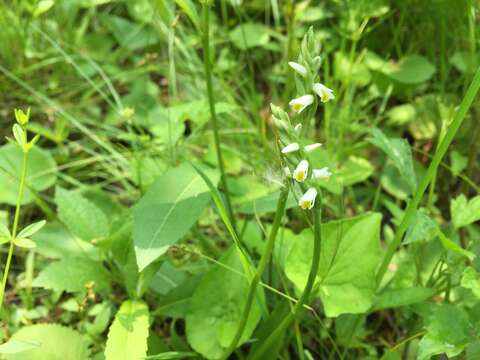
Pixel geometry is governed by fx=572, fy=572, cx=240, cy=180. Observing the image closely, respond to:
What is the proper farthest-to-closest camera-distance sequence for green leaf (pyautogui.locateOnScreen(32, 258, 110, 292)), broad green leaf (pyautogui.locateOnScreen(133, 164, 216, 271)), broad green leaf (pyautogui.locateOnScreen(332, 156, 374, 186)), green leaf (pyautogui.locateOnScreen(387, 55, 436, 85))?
green leaf (pyautogui.locateOnScreen(387, 55, 436, 85)) → broad green leaf (pyautogui.locateOnScreen(332, 156, 374, 186)) → green leaf (pyautogui.locateOnScreen(32, 258, 110, 292)) → broad green leaf (pyautogui.locateOnScreen(133, 164, 216, 271))

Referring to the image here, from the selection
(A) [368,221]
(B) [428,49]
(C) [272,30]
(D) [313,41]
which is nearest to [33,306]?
(A) [368,221]

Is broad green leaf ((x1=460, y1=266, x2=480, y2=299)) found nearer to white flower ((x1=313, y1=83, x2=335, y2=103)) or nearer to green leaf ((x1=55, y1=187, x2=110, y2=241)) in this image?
white flower ((x1=313, y1=83, x2=335, y2=103))

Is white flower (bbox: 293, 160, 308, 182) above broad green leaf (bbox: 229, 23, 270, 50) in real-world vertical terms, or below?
above

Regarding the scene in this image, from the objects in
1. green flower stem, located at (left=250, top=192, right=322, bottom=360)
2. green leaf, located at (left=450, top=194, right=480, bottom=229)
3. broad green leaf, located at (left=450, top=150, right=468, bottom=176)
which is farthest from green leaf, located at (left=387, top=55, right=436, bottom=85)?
green flower stem, located at (left=250, top=192, right=322, bottom=360)

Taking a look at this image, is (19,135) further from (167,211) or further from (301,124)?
(301,124)

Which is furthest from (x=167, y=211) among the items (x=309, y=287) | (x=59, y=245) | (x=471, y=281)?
(x=471, y=281)

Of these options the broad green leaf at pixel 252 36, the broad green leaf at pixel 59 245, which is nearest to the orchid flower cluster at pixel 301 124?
the broad green leaf at pixel 59 245

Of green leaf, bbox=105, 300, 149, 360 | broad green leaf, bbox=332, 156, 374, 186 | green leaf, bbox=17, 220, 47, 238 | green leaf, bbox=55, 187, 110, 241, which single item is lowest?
broad green leaf, bbox=332, 156, 374, 186

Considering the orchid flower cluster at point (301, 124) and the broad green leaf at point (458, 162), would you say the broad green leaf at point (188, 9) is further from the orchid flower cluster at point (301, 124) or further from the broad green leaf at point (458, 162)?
the broad green leaf at point (458, 162)
